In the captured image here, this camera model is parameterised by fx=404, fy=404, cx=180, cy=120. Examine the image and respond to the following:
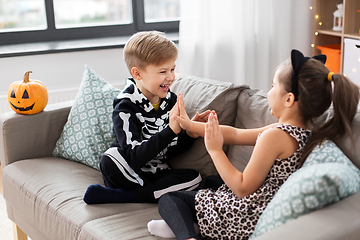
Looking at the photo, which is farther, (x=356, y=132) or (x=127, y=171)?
(x=127, y=171)

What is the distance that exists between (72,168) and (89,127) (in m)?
0.21

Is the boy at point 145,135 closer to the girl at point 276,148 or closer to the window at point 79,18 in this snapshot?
the girl at point 276,148

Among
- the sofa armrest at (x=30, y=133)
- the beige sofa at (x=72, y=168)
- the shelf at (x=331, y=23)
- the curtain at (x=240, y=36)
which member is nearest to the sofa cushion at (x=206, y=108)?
the beige sofa at (x=72, y=168)

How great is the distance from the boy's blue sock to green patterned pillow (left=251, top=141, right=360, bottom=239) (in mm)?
662

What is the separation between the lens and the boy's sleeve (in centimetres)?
157

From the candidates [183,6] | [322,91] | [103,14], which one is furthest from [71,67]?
A: [322,91]

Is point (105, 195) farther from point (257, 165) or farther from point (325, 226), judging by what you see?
point (325, 226)

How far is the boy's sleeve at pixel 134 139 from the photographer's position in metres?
1.57

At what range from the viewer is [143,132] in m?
1.70

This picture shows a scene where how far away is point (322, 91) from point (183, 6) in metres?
1.83

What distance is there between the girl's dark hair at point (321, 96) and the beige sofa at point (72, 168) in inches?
3.3

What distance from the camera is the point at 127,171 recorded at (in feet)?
5.33

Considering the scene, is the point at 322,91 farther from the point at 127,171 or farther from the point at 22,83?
the point at 22,83

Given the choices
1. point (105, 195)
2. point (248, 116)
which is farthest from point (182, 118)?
point (105, 195)
